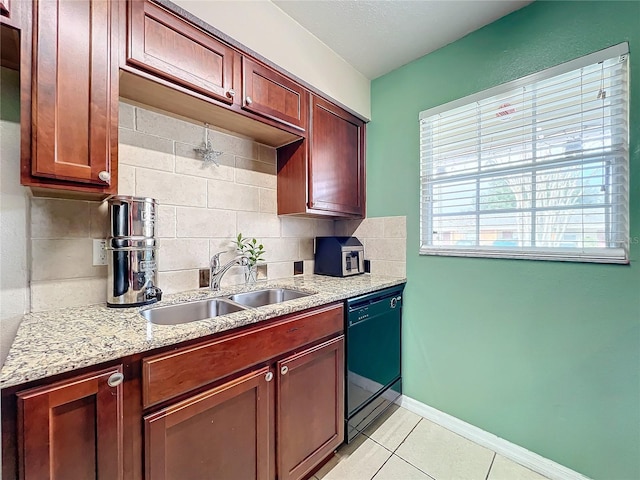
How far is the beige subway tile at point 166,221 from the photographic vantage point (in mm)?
1451

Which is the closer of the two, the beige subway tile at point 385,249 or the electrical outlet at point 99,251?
the electrical outlet at point 99,251

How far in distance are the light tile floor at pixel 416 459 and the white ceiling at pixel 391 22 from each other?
250cm

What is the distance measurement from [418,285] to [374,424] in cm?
97

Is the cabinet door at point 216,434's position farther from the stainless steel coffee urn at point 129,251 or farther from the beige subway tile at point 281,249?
the beige subway tile at point 281,249

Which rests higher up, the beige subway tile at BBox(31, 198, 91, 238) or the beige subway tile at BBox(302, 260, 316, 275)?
the beige subway tile at BBox(31, 198, 91, 238)

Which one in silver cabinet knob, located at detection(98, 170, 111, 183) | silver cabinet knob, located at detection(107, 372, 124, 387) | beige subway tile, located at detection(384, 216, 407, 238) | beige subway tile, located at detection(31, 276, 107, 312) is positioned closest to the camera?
silver cabinet knob, located at detection(107, 372, 124, 387)

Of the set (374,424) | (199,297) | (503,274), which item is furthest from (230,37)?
(374,424)

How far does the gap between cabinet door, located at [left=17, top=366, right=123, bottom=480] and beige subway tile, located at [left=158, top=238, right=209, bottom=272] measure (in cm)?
77

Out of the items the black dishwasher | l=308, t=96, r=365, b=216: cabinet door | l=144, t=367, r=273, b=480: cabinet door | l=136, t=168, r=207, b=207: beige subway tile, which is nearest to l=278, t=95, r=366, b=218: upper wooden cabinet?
l=308, t=96, r=365, b=216: cabinet door

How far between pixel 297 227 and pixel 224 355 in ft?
4.13

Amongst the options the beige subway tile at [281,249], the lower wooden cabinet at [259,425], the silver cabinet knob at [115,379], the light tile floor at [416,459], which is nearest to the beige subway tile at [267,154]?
the beige subway tile at [281,249]

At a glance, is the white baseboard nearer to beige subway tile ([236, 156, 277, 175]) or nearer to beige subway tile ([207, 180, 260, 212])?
beige subway tile ([207, 180, 260, 212])

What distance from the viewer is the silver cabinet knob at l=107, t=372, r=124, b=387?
2.56 ft

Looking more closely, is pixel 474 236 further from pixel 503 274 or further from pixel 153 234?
pixel 153 234
